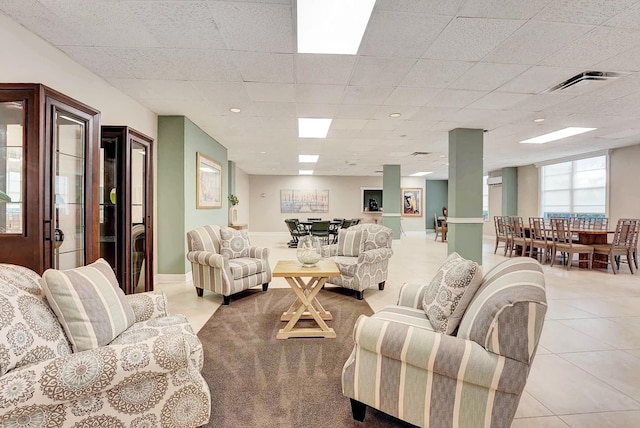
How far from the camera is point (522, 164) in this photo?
1011cm

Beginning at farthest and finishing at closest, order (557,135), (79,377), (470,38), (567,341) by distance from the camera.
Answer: (557,135), (567,341), (470,38), (79,377)

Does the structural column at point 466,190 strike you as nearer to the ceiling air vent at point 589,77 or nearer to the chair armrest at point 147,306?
the ceiling air vent at point 589,77

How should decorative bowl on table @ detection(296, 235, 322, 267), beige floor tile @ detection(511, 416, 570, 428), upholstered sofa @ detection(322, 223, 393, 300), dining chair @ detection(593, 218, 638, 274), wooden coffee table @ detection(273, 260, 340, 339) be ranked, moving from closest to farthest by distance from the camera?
beige floor tile @ detection(511, 416, 570, 428), wooden coffee table @ detection(273, 260, 340, 339), decorative bowl on table @ detection(296, 235, 322, 267), upholstered sofa @ detection(322, 223, 393, 300), dining chair @ detection(593, 218, 638, 274)

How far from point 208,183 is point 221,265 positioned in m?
2.69

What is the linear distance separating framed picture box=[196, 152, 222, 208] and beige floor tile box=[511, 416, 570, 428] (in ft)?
16.3

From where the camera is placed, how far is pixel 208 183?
5.92 metres

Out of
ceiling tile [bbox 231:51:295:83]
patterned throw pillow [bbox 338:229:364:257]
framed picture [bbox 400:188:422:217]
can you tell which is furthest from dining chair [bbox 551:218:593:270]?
framed picture [bbox 400:188:422:217]

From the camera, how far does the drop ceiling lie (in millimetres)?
2285

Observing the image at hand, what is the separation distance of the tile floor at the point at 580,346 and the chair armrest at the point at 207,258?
490 mm

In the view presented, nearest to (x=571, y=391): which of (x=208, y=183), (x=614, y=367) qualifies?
(x=614, y=367)

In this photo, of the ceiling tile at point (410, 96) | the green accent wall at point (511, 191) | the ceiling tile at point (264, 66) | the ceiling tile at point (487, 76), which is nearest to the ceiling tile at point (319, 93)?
the ceiling tile at point (264, 66)

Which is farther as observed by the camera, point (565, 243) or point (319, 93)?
point (565, 243)

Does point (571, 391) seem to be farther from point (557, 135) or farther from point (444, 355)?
point (557, 135)

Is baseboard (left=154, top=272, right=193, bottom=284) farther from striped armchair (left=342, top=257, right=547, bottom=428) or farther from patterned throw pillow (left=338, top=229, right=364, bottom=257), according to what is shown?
striped armchair (left=342, top=257, right=547, bottom=428)
